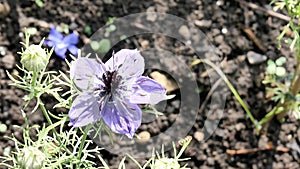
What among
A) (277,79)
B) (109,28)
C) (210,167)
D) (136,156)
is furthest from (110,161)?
(277,79)

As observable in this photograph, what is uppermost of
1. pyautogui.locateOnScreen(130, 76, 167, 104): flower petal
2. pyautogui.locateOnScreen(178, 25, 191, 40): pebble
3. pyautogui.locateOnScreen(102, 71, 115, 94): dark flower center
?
pyautogui.locateOnScreen(178, 25, 191, 40): pebble

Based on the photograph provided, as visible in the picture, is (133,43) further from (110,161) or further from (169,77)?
(110,161)

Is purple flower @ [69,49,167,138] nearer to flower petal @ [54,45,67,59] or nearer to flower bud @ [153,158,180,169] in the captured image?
flower bud @ [153,158,180,169]

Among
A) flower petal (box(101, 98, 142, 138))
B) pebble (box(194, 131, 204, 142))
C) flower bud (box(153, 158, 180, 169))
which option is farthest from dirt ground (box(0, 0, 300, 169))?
flower bud (box(153, 158, 180, 169))

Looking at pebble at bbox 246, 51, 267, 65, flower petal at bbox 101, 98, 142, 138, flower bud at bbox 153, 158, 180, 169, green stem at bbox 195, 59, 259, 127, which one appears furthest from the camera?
pebble at bbox 246, 51, 267, 65

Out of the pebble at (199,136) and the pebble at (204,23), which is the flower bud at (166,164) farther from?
the pebble at (204,23)

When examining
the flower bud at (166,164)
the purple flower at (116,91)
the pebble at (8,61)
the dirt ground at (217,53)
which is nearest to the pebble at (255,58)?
the dirt ground at (217,53)

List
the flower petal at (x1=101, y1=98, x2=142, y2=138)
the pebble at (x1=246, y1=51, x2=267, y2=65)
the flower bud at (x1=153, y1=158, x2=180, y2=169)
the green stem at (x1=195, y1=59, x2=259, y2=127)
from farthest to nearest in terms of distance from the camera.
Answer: the pebble at (x1=246, y1=51, x2=267, y2=65) → the green stem at (x1=195, y1=59, x2=259, y2=127) → the flower petal at (x1=101, y1=98, x2=142, y2=138) → the flower bud at (x1=153, y1=158, x2=180, y2=169)
